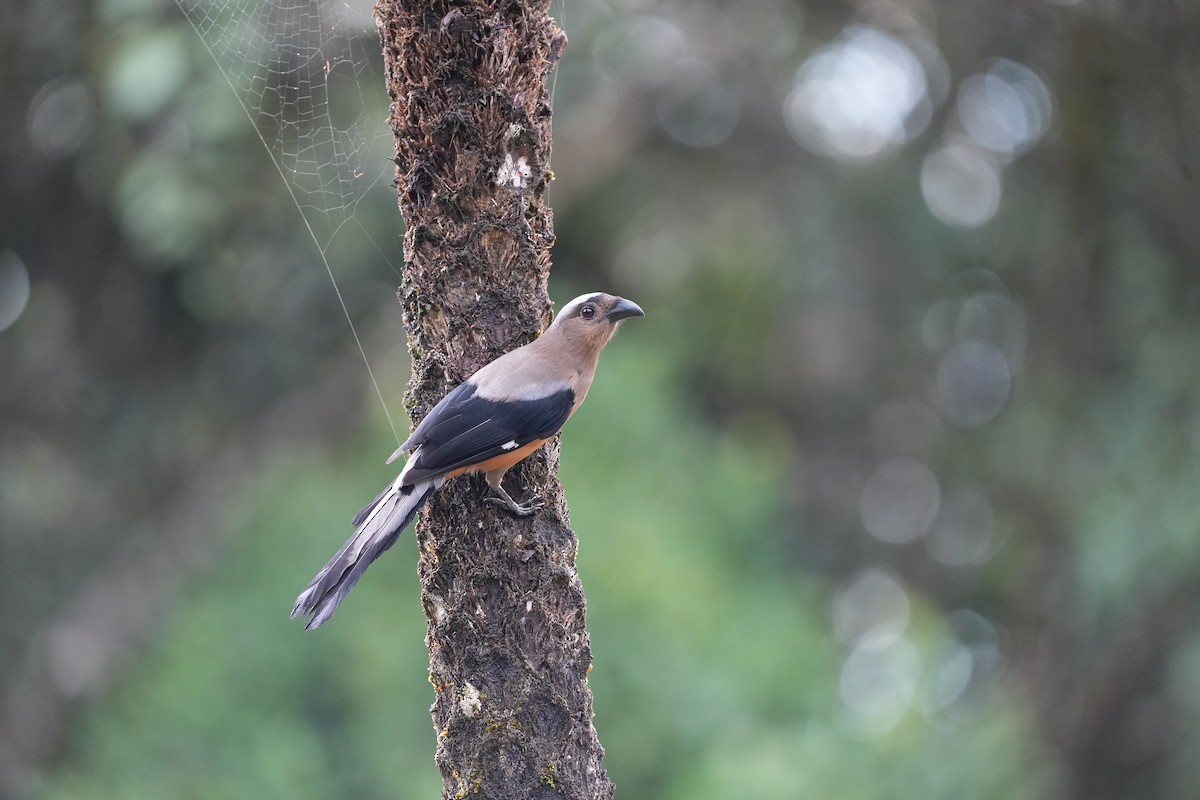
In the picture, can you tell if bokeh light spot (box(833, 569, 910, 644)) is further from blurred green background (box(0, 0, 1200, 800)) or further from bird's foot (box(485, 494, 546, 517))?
bird's foot (box(485, 494, 546, 517))

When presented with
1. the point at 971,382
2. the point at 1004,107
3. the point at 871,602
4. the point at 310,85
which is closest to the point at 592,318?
the point at 310,85

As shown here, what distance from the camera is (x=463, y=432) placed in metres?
2.84

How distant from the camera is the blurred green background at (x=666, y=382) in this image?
632cm

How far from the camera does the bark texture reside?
8.82ft

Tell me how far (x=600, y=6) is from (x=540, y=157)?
202 inches

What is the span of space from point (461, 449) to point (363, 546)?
12.9 inches

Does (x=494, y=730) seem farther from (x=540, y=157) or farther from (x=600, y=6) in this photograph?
(x=600, y=6)

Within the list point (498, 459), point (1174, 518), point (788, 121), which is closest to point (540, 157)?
point (498, 459)

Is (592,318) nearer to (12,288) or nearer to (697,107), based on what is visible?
(12,288)

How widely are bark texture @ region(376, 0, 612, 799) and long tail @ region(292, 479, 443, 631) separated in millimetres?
95

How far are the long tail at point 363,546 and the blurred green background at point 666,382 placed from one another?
2254 mm

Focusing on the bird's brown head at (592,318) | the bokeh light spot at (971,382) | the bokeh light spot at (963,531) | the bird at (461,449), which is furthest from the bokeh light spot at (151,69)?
the bokeh light spot at (963,531)

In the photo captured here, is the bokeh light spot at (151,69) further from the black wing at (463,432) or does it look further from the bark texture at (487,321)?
the black wing at (463,432)

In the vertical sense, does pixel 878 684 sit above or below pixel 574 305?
below
